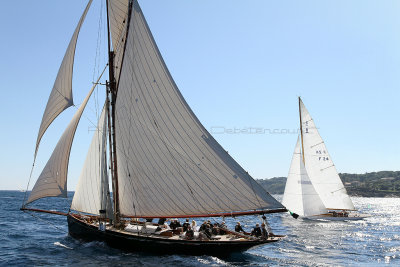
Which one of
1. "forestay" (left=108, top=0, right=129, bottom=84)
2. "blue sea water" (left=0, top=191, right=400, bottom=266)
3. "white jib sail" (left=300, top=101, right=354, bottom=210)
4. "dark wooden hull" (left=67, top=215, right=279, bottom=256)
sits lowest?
"blue sea water" (left=0, top=191, right=400, bottom=266)

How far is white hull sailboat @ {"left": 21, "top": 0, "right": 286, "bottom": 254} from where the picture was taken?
2038 centimetres

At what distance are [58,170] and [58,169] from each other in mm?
67

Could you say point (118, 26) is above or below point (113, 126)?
above

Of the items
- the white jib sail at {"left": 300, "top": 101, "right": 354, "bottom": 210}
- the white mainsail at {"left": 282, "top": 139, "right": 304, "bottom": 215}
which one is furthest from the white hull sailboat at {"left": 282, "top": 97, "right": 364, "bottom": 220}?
the white mainsail at {"left": 282, "top": 139, "right": 304, "bottom": 215}

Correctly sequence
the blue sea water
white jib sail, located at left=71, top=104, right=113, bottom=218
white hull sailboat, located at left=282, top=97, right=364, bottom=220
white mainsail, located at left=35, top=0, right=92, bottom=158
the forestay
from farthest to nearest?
white hull sailboat, located at left=282, top=97, right=364, bottom=220 → white jib sail, located at left=71, top=104, right=113, bottom=218 → the forestay → white mainsail, located at left=35, top=0, right=92, bottom=158 → the blue sea water

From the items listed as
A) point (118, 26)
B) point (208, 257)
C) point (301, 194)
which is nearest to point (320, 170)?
point (301, 194)

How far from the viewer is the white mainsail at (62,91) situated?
2244cm

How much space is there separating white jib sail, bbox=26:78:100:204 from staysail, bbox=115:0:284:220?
10.8 feet

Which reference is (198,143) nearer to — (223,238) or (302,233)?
(223,238)

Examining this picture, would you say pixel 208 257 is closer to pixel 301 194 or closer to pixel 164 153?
pixel 164 153

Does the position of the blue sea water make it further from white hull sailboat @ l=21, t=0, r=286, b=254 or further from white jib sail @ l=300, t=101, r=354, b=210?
white jib sail @ l=300, t=101, r=354, b=210

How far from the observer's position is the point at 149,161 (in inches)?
858

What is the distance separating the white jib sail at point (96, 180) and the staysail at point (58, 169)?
97.8 inches

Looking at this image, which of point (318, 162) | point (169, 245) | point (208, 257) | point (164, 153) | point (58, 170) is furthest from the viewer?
point (318, 162)
